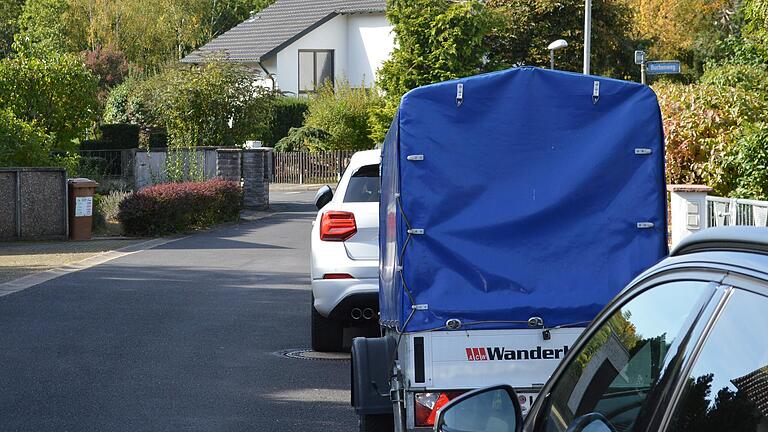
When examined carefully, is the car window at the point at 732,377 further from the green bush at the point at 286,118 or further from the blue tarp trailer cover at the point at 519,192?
the green bush at the point at 286,118

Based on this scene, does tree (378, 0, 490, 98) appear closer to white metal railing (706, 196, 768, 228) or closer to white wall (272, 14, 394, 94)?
white wall (272, 14, 394, 94)

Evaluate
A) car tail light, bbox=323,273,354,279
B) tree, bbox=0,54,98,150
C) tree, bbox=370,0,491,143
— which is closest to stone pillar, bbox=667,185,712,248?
car tail light, bbox=323,273,354,279

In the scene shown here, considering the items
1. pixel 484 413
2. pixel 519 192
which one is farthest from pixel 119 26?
pixel 484 413

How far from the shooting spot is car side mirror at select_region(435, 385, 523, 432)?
3279 mm

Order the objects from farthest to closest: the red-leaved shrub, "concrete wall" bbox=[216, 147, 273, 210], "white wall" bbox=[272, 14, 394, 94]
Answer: "white wall" bbox=[272, 14, 394, 94]
"concrete wall" bbox=[216, 147, 273, 210]
the red-leaved shrub

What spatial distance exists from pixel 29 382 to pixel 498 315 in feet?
15.3

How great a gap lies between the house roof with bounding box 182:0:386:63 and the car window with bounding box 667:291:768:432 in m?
56.1

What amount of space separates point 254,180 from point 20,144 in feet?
29.2

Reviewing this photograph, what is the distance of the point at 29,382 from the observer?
9.15m

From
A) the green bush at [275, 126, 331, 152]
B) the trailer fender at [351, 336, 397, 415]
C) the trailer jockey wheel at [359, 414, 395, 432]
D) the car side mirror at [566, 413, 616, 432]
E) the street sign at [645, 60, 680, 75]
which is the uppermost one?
the street sign at [645, 60, 680, 75]

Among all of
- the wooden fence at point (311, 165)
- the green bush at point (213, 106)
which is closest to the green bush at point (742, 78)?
the green bush at point (213, 106)

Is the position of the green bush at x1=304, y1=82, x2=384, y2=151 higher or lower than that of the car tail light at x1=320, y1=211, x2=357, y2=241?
higher

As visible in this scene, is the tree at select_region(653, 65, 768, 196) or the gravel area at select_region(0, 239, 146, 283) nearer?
the tree at select_region(653, 65, 768, 196)

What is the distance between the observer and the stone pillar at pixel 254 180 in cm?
3234
